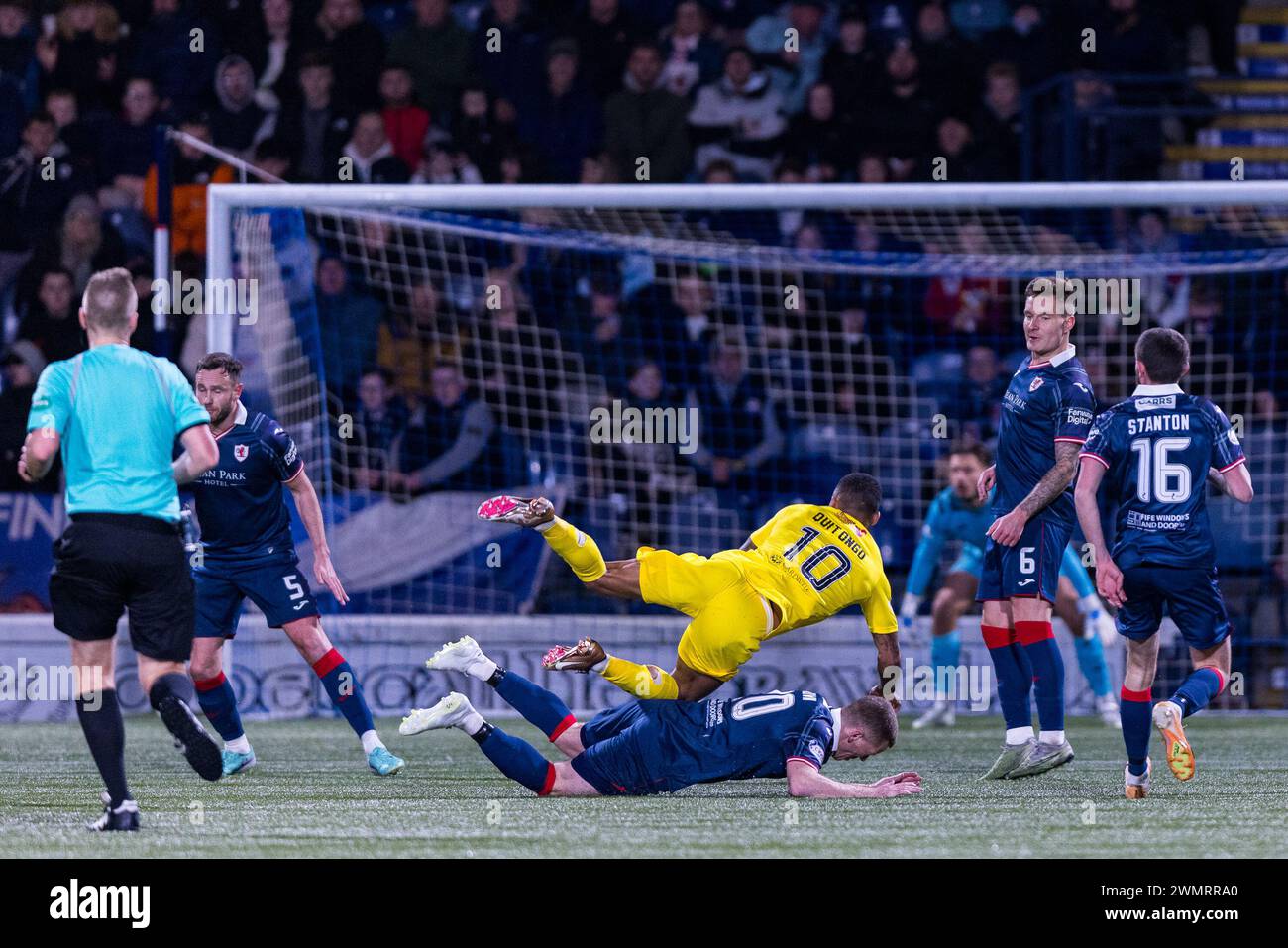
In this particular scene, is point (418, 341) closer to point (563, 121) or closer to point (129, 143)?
point (563, 121)

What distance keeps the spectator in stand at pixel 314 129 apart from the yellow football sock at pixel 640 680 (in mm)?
7791

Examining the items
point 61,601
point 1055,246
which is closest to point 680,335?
point 1055,246

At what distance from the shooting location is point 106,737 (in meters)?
5.99

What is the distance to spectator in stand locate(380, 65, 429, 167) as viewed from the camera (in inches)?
575

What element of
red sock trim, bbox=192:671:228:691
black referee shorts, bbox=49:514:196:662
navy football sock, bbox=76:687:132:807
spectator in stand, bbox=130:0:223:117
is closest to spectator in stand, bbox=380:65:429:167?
spectator in stand, bbox=130:0:223:117

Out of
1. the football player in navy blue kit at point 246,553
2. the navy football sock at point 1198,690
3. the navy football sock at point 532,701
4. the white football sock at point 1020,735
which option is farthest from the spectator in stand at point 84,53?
the navy football sock at point 1198,690

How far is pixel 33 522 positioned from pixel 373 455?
2.29m

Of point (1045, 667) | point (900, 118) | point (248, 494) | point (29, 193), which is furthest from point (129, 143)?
point (1045, 667)

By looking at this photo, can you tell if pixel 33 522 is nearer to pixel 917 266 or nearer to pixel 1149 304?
pixel 917 266

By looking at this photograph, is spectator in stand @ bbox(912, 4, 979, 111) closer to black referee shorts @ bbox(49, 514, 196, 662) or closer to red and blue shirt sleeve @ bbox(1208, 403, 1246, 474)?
red and blue shirt sleeve @ bbox(1208, 403, 1246, 474)

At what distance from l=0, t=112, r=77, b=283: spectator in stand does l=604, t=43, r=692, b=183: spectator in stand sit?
4254mm

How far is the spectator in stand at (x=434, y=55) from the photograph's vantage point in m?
15.3

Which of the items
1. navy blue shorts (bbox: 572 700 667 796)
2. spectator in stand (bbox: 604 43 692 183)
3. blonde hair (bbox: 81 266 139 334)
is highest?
spectator in stand (bbox: 604 43 692 183)

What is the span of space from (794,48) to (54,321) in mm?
6351
